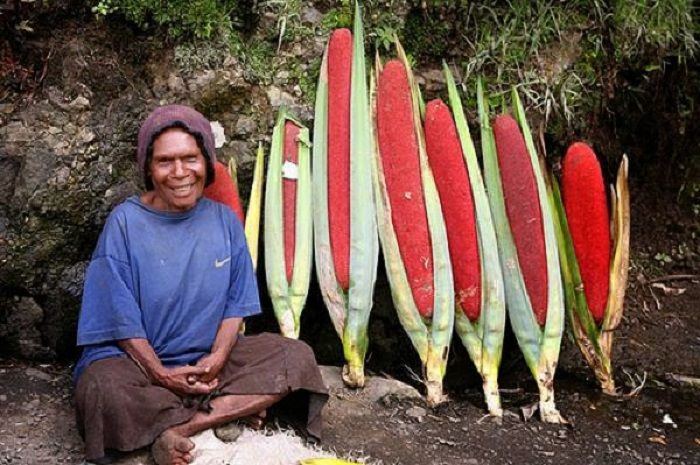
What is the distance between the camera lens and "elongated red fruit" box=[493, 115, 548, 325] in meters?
3.66

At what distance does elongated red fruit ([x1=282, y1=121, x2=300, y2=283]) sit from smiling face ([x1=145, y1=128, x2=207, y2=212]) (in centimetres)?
61

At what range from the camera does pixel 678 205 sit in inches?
199

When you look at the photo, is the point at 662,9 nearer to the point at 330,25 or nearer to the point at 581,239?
the point at 581,239

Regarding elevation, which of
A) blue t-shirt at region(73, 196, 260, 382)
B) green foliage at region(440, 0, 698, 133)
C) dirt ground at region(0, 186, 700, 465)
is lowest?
dirt ground at region(0, 186, 700, 465)

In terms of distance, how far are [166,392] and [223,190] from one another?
0.93 meters

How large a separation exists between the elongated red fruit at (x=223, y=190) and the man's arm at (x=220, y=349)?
52 centimetres

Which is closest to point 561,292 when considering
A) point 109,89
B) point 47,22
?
point 109,89

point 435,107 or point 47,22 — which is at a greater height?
point 47,22

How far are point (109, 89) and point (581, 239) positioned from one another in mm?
2046

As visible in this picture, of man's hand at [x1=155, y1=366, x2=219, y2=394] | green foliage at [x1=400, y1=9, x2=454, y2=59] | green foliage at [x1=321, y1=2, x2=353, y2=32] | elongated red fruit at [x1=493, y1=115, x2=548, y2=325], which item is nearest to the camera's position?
man's hand at [x1=155, y1=366, x2=219, y2=394]

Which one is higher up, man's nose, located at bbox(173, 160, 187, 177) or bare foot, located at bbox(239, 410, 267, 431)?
man's nose, located at bbox(173, 160, 187, 177)

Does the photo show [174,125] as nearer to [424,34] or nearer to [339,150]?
[339,150]

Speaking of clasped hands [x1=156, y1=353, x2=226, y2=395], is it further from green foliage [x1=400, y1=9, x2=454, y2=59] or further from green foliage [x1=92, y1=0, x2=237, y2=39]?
green foliage [x1=400, y1=9, x2=454, y2=59]

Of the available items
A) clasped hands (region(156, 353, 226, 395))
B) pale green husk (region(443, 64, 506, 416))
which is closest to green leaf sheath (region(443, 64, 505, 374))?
pale green husk (region(443, 64, 506, 416))
